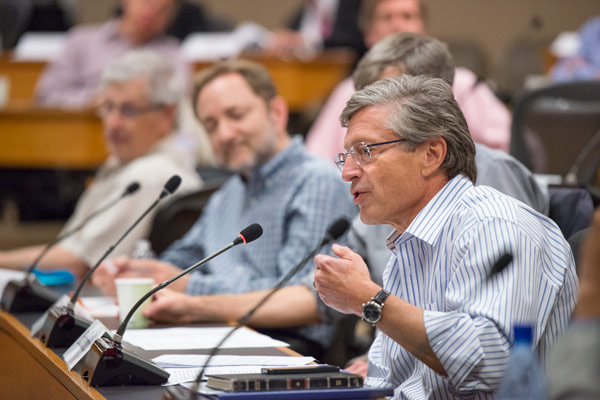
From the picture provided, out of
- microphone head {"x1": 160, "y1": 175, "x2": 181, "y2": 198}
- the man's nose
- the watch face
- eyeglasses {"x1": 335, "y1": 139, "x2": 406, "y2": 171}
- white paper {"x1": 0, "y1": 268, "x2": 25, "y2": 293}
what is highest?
eyeglasses {"x1": 335, "y1": 139, "x2": 406, "y2": 171}

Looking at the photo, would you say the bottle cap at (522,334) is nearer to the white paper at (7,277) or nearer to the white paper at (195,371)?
the white paper at (195,371)

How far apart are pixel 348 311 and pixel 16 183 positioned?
179 inches

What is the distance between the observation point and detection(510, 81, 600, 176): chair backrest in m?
3.23

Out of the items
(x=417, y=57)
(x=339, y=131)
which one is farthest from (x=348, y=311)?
(x=339, y=131)

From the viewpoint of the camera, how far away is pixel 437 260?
1743mm

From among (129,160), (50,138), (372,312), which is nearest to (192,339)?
(372,312)

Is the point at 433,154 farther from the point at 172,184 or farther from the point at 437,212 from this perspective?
the point at 172,184

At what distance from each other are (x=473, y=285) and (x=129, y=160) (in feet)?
8.30

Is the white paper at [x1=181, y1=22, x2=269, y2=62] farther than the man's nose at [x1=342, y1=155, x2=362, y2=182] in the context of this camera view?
Yes

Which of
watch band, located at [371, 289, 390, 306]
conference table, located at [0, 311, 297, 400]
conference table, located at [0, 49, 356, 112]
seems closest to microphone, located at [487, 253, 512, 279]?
watch band, located at [371, 289, 390, 306]

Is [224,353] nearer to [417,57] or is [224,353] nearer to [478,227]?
[478,227]

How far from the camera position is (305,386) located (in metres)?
1.53

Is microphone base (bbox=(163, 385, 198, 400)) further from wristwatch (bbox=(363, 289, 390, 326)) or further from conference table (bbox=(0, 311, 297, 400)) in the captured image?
wristwatch (bbox=(363, 289, 390, 326))

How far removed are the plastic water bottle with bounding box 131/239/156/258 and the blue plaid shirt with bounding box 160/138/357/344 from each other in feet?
0.46
